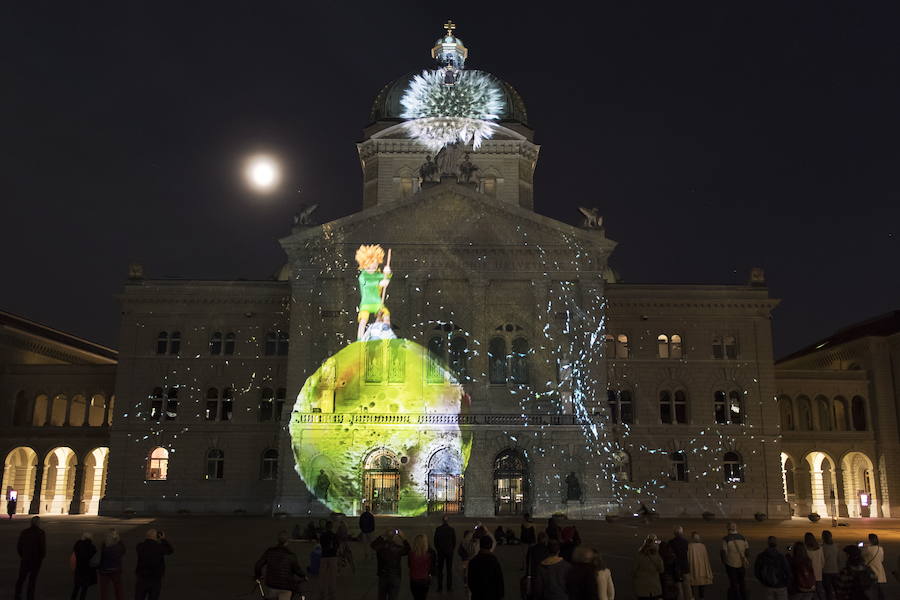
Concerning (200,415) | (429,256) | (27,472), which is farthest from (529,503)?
(27,472)

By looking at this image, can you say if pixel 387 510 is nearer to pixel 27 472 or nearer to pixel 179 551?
pixel 179 551

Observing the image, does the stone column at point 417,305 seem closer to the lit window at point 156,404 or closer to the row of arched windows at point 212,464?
the row of arched windows at point 212,464

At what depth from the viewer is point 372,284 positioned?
51.1 meters

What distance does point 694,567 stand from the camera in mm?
18953

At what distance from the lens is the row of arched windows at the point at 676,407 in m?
55.7

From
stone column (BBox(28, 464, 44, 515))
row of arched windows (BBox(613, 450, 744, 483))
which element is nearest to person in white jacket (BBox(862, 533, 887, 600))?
row of arched windows (BBox(613, 450, 744, 483))

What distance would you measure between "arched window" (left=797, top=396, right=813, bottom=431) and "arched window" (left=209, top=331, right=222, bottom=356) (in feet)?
122

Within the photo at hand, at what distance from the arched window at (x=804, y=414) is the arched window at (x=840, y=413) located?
1.53 metres

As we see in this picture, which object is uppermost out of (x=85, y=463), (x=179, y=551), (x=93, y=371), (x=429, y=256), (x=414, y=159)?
(x=414, y=159)

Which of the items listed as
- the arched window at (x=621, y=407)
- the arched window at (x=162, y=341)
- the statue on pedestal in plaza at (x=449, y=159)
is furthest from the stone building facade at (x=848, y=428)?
the arched window at (x=162, y=341)

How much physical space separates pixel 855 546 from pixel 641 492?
38344 millimetres

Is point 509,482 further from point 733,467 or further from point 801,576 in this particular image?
point 801,576

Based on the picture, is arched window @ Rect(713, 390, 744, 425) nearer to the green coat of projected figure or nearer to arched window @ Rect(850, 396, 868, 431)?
arched window @ Rect(850, 396, 868, 431)

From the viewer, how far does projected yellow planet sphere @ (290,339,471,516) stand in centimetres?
4878
